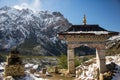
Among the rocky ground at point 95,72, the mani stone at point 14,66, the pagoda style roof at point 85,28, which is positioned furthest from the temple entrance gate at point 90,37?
the mani stone at point 14,66

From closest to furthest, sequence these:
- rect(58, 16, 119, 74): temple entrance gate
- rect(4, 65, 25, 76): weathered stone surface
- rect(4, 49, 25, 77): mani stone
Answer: rect(4, 65, 25, 76): weathered stone surface < rect(4, 49, 25, 77): mani stone < rect(58, 16, 119, 74): temple entrance gate

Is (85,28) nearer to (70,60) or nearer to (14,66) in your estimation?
(70,60)

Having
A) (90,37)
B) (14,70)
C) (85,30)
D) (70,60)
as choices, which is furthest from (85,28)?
(14,70)

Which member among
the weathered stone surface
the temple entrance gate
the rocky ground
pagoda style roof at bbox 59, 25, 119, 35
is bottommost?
the rocky ground

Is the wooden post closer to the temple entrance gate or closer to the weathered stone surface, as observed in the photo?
the temple entrance gate

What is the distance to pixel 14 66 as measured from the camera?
16.2 m

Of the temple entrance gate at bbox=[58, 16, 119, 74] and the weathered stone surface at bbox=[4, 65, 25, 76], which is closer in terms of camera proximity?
the weathered stone surface at bbox=[4, 65, 25, 76]

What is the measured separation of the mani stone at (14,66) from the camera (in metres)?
15.6

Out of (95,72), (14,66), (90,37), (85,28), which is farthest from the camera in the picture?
(85,28)

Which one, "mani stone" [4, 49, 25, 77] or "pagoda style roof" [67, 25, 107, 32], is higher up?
"pagoda style roof" [67, 25, 107, 32]

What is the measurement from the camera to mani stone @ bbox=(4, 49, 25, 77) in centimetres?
1561

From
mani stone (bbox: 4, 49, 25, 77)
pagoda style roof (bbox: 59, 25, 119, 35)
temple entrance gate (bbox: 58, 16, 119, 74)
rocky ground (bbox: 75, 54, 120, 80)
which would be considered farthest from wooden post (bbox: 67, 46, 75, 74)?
mani stone (bbox: 4, 49, 25, 77)

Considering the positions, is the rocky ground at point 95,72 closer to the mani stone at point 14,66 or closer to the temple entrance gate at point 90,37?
the temple entrance gate at point 90,37

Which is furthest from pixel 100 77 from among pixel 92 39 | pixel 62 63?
pixel 62 63
